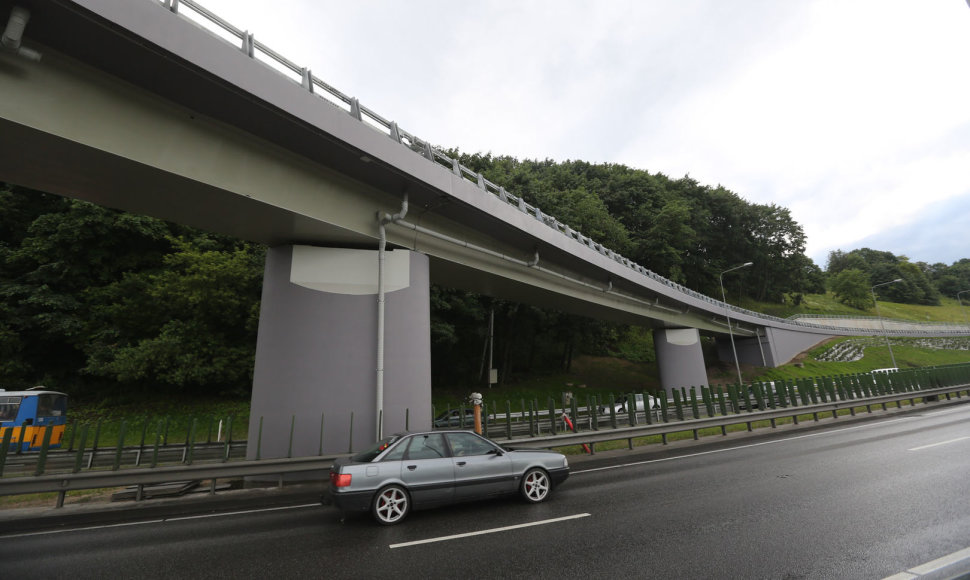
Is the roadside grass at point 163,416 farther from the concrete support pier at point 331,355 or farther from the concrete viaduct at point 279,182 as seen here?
the concrete viaduct at point 279,182

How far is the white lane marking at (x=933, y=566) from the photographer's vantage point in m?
3.79

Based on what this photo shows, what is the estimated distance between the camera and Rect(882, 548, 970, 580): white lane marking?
3.79 metres

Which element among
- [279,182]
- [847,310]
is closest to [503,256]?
[279,182]

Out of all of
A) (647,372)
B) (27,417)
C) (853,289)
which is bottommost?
(27,417)

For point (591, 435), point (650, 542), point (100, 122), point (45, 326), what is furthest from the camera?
point (45, 326)

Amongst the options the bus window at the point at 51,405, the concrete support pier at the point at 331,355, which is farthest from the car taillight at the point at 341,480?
the bus window at the point at 51,405

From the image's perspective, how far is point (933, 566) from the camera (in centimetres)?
393

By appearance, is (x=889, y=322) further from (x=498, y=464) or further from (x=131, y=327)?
(x=131, y=327)

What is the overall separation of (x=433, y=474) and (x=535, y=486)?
189 cm

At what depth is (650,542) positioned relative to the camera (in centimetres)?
512

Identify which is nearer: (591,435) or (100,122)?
(100,122)

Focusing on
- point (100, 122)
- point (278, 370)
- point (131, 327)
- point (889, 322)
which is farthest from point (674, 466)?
point (889, 322)

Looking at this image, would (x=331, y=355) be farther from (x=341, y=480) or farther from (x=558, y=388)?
(x=558, y=388)

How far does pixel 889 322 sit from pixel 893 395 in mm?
58055
